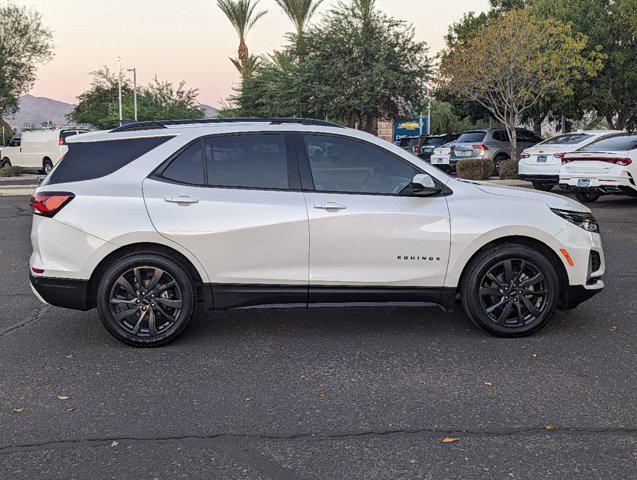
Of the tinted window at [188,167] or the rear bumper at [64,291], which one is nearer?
the rear bumper at [64,291]

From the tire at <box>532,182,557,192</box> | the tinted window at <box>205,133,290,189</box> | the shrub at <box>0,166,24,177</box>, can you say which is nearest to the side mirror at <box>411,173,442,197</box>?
the tinted window at <box>205,133,290,189</box>

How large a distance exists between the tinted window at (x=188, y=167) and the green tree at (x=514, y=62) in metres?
22.4

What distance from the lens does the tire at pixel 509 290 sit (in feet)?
18.9

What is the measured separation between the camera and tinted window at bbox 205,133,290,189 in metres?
5.71

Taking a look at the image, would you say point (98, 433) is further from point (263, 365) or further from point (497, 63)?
→ point (497, 63)

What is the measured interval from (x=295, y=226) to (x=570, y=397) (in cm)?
227

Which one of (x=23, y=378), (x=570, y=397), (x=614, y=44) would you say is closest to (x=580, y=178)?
(x=570, y=397)

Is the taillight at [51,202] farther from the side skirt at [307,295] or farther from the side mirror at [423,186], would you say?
the side mirror at [423,186]

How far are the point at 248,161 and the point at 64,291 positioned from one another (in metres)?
1.70

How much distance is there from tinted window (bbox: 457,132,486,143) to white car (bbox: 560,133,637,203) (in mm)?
11153

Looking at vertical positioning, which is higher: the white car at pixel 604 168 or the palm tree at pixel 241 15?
the palm tree at pixel 241 15

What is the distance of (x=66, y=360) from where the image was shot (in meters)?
5.37

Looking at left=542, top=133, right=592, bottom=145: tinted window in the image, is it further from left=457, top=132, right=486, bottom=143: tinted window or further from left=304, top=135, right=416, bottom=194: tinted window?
left=304, top=135, right=416, bottom=194: tinted window

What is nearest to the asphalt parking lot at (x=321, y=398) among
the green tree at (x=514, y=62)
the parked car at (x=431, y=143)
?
the green tree at (x=514, y=62)
